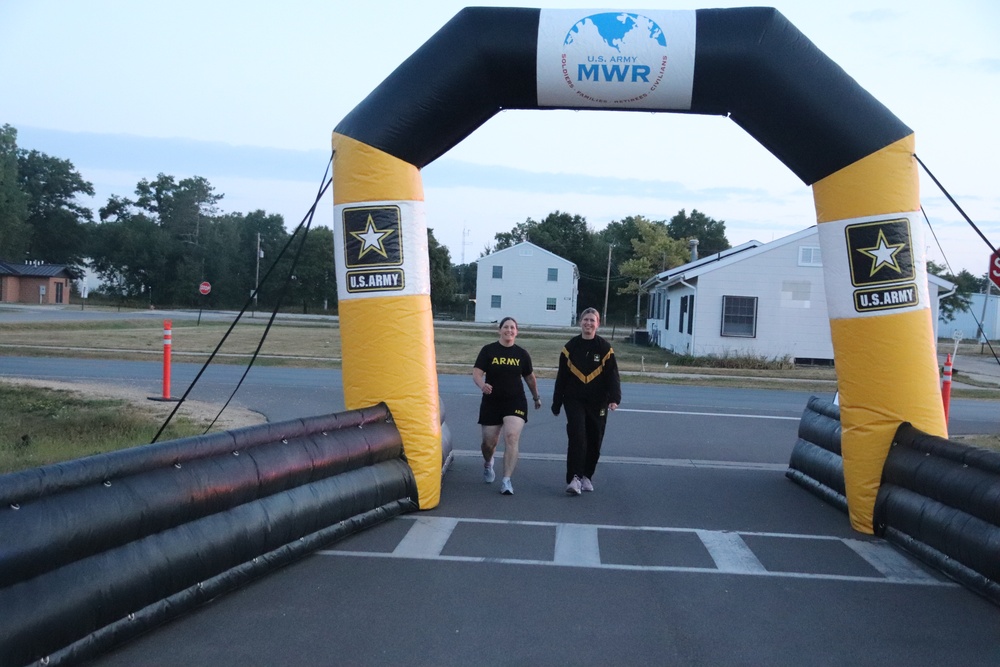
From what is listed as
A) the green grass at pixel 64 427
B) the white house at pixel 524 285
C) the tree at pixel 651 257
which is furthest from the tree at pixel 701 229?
the green grass at pixel 64 427

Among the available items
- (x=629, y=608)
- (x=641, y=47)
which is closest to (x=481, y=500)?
(x=629, y=608)

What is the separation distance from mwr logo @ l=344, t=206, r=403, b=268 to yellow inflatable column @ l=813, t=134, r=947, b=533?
3.93 metres

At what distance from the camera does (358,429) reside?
7469mm

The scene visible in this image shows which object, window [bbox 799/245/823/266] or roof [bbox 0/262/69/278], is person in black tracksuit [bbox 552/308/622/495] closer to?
window [bbox 799/245/823/266]

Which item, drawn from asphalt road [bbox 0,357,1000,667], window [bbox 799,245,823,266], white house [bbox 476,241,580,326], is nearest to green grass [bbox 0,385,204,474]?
asphalt road [bbox 0,357,1000,667]

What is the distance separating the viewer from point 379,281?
26.8 ft

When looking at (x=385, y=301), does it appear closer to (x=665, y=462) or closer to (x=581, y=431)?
(x=581, y=431)

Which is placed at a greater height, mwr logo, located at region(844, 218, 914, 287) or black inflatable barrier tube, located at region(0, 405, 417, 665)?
mwr logo, located at region(844, 218, 914, 287)

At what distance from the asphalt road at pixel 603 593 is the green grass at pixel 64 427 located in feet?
13.2

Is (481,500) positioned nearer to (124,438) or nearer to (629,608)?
Answer: (629,608)

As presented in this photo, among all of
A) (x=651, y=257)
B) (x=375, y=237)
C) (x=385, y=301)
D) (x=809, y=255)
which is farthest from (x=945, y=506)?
(x=651, y=257)

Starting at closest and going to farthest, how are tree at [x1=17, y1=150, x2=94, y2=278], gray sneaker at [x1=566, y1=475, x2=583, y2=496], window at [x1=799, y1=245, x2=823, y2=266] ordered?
gray sneaker at [x1=566, y1=475, x2=583, y2=496] → window at [x1=799, y1=245, x2=823, y2=266] → tree at [x1=17, y1=150, x2=94, y2=278]

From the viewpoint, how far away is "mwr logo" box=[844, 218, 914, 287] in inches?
301

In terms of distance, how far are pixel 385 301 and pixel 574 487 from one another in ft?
8.58
